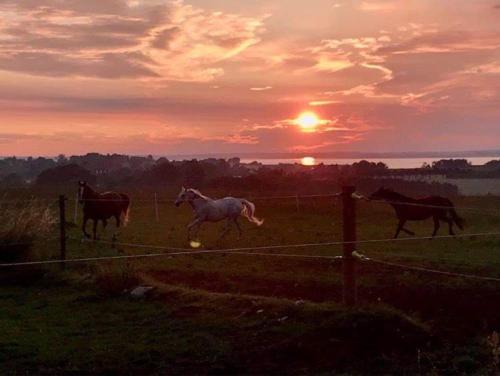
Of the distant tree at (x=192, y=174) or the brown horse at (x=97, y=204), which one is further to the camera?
the distant tree at (x=192, y=174)

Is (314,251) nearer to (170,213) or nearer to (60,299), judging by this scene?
(60,299)

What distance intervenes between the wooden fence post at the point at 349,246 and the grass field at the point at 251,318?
0.84ft

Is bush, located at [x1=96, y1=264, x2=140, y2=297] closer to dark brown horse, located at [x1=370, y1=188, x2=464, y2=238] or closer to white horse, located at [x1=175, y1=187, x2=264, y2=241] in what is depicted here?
white horse, located at [x1=175, y1=187, x2=264, y2=241]

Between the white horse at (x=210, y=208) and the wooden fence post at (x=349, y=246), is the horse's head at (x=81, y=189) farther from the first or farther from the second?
the wooden fence post at (x=349, y=246)

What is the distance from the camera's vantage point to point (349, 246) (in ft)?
24.2

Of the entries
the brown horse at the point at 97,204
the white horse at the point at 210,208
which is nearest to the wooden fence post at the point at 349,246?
the white horse at the point at 210,208

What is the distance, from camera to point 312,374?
5.85m

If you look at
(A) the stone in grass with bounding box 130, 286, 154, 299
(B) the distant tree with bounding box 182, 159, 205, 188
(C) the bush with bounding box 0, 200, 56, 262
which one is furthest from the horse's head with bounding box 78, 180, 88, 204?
(B) the distant tree with bounding box 182, 159, 205, 188

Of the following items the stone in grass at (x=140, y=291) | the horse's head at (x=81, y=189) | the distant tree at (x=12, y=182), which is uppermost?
the distant tree at (x=12, y=182)

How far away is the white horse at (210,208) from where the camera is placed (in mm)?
20000

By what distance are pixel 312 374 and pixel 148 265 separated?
312 inches

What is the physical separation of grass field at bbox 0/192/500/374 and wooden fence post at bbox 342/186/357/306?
26 centimetres

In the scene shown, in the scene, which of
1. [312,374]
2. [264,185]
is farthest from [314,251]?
[264,185]

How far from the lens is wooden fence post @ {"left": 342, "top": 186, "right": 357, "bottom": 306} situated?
7379 mm
